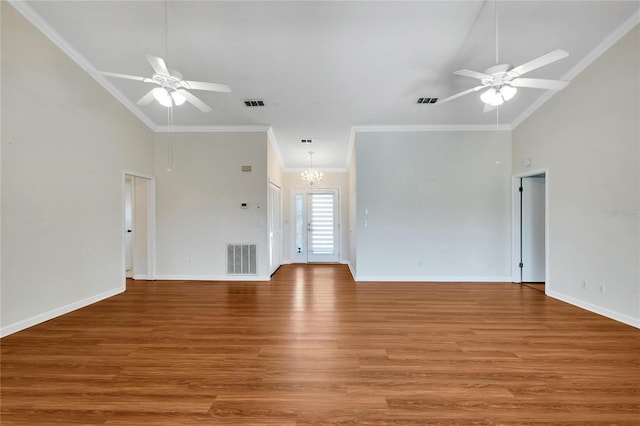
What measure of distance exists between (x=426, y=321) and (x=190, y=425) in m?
2.75

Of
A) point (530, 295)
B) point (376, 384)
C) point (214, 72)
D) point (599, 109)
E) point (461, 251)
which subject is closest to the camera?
point (376, 384)

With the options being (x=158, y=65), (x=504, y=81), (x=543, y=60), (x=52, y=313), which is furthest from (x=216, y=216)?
(x=543, y=60)

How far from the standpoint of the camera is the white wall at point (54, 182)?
3.13 meters

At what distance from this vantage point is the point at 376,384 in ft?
6.88

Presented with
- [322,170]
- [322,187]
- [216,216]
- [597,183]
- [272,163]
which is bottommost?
[216,216]

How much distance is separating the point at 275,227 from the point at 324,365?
4.83 meters

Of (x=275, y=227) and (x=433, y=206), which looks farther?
(x=275, y=227)

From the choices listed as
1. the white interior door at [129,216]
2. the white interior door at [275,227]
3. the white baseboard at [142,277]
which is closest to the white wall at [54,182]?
the white baseboard at [142,277]

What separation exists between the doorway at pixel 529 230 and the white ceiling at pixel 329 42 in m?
1.52

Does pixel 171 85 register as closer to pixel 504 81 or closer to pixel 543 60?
pixel 504 81

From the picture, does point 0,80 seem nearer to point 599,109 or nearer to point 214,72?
point 214,72

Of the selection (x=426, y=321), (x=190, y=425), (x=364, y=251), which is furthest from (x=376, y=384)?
(x=364, y=251)

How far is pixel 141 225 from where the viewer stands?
585 cm

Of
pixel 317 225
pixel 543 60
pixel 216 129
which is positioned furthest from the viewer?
pixel 317 225
